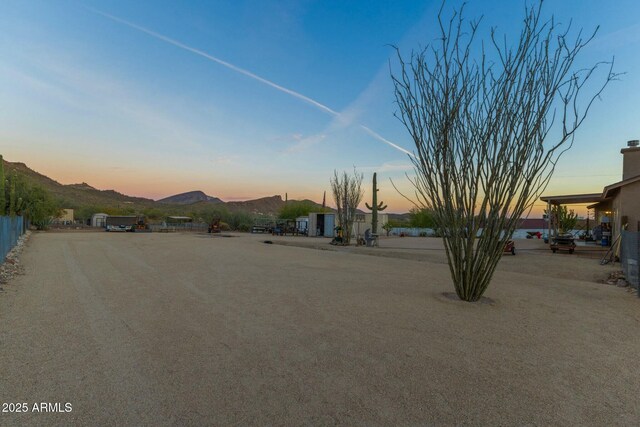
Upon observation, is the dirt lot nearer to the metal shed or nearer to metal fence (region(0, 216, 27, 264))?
metal fence (region(0, 216, 27, 264))

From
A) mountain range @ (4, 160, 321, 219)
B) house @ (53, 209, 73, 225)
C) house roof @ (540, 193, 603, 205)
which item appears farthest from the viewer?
mountain range @ (4, 160, 321, 219)

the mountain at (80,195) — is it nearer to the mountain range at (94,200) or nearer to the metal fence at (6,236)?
Result: the mountain range at (94,200)

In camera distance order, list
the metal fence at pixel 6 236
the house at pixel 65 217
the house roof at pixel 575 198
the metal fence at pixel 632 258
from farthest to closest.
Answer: the house at pixel 65 217
the house roof at pixel 575 198
the metal fence at pixel 6 236
the metal fence at pixel 632 258

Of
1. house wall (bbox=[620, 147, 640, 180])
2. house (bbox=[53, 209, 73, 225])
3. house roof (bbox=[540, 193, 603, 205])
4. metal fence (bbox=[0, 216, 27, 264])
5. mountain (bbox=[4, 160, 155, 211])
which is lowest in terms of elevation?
metal fence (bbox=[0, 216, 27, 264])

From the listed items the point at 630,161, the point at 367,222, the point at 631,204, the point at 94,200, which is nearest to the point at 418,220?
the point at 367,222

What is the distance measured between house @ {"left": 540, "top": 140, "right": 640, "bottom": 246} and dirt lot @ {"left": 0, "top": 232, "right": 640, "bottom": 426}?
22.9 feet

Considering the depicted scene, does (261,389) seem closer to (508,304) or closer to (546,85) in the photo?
(508,304)

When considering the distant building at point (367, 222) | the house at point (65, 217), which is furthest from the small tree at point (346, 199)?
the house at point (65, 217)

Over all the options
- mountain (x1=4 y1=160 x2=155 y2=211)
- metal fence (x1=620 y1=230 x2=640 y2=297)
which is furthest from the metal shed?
mountain (x1=4 y1=160 x2=155 y2=211)

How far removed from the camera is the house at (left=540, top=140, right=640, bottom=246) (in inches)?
467

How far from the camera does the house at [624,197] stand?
38.9 ft

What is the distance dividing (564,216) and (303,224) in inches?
889

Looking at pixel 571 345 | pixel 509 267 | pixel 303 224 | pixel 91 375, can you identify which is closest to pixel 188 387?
pixel 91 375

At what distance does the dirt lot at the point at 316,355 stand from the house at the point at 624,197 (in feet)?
22.9
